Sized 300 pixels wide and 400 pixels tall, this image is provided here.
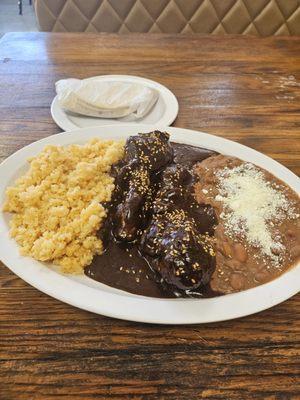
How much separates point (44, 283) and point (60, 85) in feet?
4.61

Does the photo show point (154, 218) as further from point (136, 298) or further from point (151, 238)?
point (136, 298)

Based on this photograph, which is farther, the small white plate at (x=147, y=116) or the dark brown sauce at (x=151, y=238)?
the small white plate at (x=147, y=116)

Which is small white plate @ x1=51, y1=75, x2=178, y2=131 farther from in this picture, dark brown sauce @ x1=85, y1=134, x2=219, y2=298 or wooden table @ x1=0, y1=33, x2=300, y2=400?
dark brown sauce @ x1=85, y1=134, x2=219, y2=298

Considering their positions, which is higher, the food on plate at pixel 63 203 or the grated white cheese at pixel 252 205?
the grated white cheese at pixel 252 205

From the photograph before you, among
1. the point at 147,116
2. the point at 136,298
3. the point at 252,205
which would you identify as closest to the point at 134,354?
the point at 136,298

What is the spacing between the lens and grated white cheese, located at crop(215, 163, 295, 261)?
148cm

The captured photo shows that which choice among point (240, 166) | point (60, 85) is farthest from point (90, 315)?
point (60, 85)

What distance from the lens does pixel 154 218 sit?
146 cm

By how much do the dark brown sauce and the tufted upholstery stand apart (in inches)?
88.6

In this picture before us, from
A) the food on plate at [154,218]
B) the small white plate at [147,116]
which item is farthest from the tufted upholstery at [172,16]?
the food on plate at [154,218]

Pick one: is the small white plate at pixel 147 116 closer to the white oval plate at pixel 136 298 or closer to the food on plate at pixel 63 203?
the food on plate at pixel 63 203

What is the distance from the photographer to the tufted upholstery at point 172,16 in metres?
3.38

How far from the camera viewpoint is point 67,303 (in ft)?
4.08

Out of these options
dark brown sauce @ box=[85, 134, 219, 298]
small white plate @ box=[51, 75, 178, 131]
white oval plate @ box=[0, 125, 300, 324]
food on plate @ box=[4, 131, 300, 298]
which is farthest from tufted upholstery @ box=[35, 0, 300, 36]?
white oval plate @ box=[0, 125, 300, 324]
